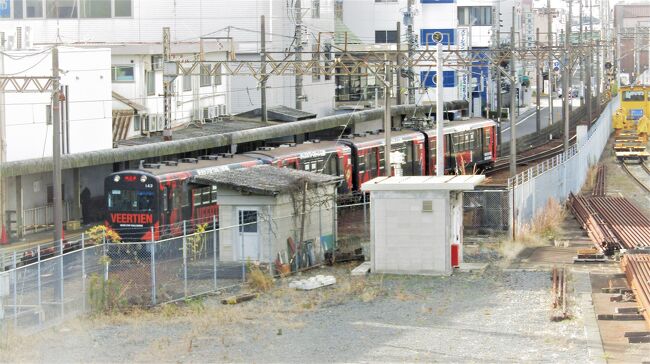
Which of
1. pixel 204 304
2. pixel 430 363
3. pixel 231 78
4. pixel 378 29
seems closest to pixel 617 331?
pixel 430 363

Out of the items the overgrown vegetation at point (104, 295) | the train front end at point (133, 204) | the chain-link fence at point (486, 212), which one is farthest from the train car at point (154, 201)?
the chain-link fence at point (486, 212)

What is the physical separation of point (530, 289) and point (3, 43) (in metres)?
17.1

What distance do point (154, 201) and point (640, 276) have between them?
36.3 feet

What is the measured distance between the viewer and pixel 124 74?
4300 cm

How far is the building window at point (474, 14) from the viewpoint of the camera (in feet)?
302

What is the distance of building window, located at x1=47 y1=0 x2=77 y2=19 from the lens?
5284 centimetres

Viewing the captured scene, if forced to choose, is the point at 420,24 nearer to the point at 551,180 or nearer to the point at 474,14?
the point at 474,14

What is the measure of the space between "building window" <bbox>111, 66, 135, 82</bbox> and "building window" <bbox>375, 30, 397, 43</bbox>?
3764 centimetres

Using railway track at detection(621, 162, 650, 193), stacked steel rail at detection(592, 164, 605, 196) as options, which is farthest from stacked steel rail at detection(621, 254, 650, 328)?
railway track at detection(621, 162, 650, 193)

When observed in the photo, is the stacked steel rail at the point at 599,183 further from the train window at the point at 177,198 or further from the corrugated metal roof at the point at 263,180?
the train window at the point at 177,198

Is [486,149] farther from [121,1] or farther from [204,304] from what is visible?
[204,304]

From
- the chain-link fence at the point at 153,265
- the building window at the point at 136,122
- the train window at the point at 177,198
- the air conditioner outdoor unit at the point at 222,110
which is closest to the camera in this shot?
the chain-link fence at the point at 153,265

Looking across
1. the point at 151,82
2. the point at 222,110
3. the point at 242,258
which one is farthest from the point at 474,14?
the point at 242,258

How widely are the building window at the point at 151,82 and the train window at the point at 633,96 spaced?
31038mm
